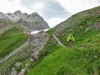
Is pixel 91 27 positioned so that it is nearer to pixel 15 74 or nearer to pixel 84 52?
pixel 15 74

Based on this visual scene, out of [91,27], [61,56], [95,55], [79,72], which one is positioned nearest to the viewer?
[79,72]

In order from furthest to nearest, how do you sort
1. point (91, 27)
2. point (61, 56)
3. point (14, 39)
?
point (14, 39) → point (91, 27) → point (61, 56)

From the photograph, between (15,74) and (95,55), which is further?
(15,74)

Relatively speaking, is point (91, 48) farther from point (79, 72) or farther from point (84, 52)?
point (79, 72)

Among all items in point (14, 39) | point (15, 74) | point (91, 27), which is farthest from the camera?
point (14, 39)

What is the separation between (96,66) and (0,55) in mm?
99619

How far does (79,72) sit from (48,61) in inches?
319

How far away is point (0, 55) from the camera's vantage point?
138500 millimetres

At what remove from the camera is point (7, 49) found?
5669 inches

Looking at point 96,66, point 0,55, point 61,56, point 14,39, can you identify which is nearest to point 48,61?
point 61,56

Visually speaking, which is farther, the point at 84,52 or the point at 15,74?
the point at 15,74

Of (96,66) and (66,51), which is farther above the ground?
(66,51)

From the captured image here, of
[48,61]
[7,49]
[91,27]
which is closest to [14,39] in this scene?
[7,49]

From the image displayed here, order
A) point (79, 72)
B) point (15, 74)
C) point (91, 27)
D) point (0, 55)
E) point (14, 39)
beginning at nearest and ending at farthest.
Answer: point (79, 72), point (15, 74), point (91, 27), point (0, 55), point (14, 39)
